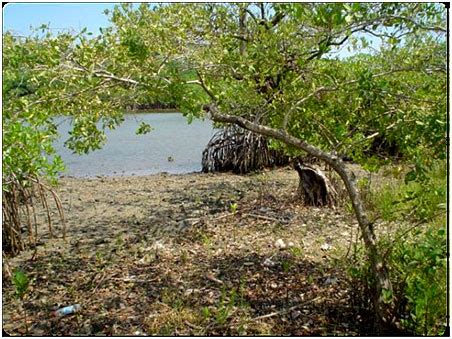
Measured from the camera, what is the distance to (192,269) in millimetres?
3928

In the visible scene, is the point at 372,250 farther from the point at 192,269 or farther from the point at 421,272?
the point at 192,269

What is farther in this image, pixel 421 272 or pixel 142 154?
pixel 142 154

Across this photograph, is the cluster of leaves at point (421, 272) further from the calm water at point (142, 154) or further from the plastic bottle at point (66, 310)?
the calm water at point (142, 154)

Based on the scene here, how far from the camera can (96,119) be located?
12.2 feet

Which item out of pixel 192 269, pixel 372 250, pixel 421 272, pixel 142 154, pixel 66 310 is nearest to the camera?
pixel 421 272

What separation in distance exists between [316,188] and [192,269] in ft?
7.37

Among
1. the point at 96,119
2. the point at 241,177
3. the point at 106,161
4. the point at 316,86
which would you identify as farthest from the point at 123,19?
the point at 106,161

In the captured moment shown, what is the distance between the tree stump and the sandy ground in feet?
0.51

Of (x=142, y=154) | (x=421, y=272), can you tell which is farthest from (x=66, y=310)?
(x=142, y=154)

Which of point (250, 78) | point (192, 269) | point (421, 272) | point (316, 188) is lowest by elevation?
point (192, 269)

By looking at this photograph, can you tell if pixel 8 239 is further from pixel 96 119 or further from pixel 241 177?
pixel 241 177

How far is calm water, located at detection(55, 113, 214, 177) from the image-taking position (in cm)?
1130

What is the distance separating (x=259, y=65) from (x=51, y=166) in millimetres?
1929

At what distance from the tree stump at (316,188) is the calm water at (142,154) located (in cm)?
388
